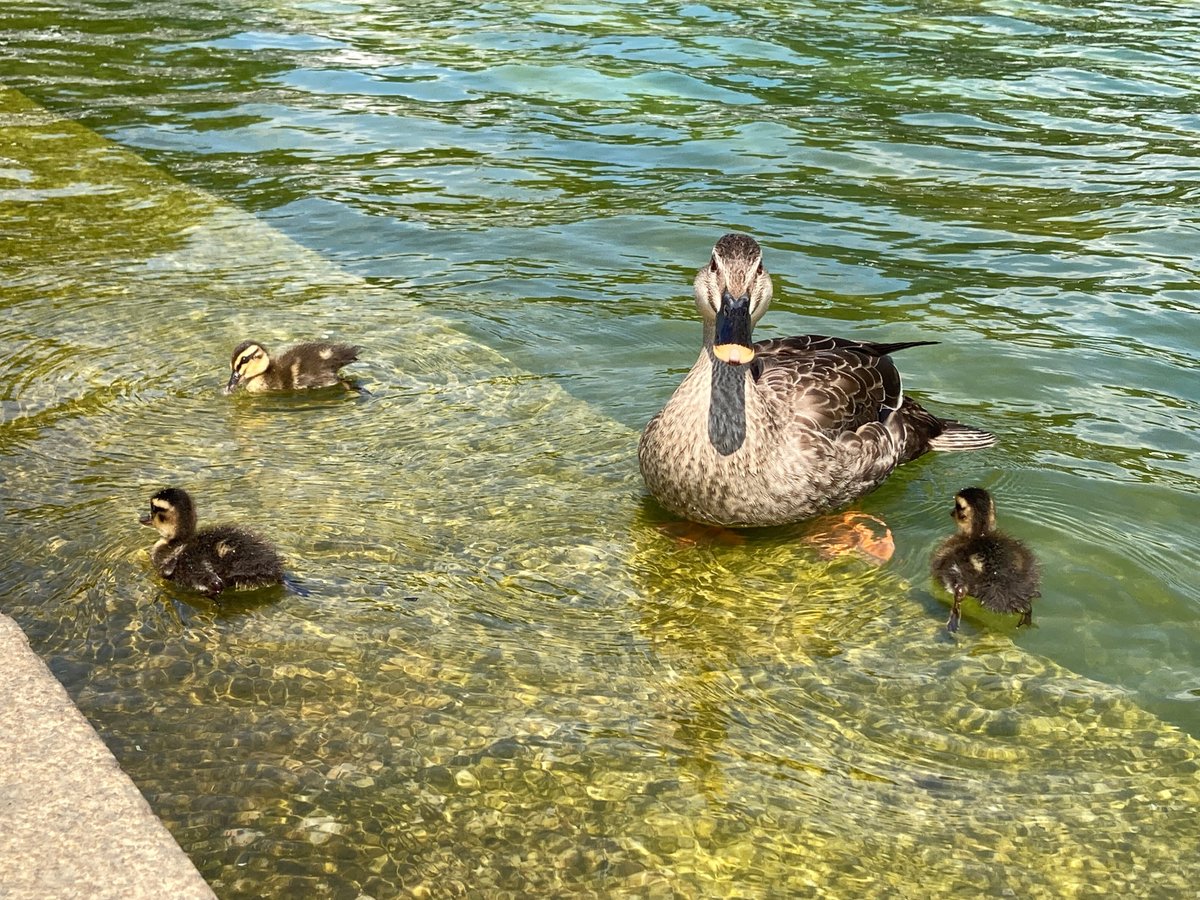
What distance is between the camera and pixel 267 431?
793cm

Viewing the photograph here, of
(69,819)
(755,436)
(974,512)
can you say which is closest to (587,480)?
(755,436)

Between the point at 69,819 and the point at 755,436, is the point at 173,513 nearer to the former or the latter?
the point at 69,819

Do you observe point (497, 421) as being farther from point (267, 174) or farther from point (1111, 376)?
point (267, 174)

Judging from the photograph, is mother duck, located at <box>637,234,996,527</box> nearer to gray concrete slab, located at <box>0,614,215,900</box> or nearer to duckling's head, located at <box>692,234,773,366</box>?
duckling's head, located at <box>692,234,773,366</box>

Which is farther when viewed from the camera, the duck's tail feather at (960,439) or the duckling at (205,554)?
the duck's tail feather at (960,439)

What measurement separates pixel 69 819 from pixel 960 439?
5.08 m

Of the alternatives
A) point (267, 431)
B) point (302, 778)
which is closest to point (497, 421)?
point (267, 431)

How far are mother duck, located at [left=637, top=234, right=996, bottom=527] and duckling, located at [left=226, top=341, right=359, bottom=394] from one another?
89.6 inches

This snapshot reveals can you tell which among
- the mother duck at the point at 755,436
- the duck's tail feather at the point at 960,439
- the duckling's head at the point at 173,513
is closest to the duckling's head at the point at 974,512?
the mother duck at the point at 755,436

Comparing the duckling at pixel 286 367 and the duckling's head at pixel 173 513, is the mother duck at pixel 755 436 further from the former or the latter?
the duckling at pixel 286 367

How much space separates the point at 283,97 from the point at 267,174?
9.49 ft

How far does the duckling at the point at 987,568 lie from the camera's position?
5965 mm

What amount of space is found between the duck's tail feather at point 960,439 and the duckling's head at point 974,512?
3.83 feet

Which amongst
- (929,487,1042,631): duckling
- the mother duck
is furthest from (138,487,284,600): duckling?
(929,487,1042,631): duckling
